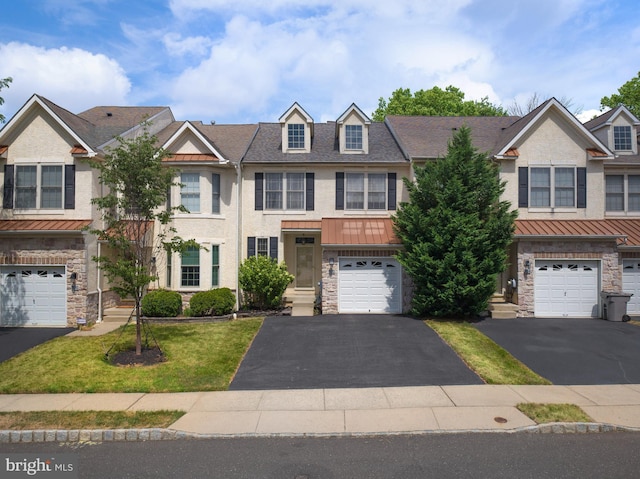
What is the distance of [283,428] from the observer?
770 cm

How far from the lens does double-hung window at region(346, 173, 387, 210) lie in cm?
1973

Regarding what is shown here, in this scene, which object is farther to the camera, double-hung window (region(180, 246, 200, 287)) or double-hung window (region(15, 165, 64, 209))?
double-hung window (region(180, 246, 200, 287))

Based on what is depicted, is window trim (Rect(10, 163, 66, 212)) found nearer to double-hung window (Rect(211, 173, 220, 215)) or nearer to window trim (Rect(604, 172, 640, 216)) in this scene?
double-hung window (Rect(211, 173, 220, 215))

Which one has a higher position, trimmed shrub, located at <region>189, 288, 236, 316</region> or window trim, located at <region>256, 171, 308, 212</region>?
window trim, located at <region>256, 171, 308, 212</region>

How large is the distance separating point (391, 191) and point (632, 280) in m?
11.0

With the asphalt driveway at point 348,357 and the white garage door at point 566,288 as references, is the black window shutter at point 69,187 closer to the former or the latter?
the asphalt driveway at point 348,357

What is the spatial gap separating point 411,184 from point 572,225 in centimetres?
728

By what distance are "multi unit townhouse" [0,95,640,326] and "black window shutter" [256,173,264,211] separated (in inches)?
1.8

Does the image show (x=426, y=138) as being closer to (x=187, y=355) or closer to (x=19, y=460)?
(x=187, y=355)

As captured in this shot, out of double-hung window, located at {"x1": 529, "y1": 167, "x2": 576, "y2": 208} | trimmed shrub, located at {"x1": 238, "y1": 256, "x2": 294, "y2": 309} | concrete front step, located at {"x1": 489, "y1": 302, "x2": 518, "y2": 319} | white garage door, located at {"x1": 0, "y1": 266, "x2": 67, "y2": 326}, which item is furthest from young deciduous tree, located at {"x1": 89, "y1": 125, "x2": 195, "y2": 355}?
double-hung window, located at {"x1": 529, "y1": 167, "x2": 576, "y2": 208}

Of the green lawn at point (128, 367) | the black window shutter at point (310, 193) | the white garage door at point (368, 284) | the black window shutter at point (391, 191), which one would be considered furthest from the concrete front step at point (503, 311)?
the green lawn at point (128, 367)

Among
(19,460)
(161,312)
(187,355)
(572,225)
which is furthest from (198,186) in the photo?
(572,225)

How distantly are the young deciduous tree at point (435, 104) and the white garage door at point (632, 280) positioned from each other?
22.5 meters

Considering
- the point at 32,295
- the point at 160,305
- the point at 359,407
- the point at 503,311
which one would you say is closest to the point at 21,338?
the point at 32,295
